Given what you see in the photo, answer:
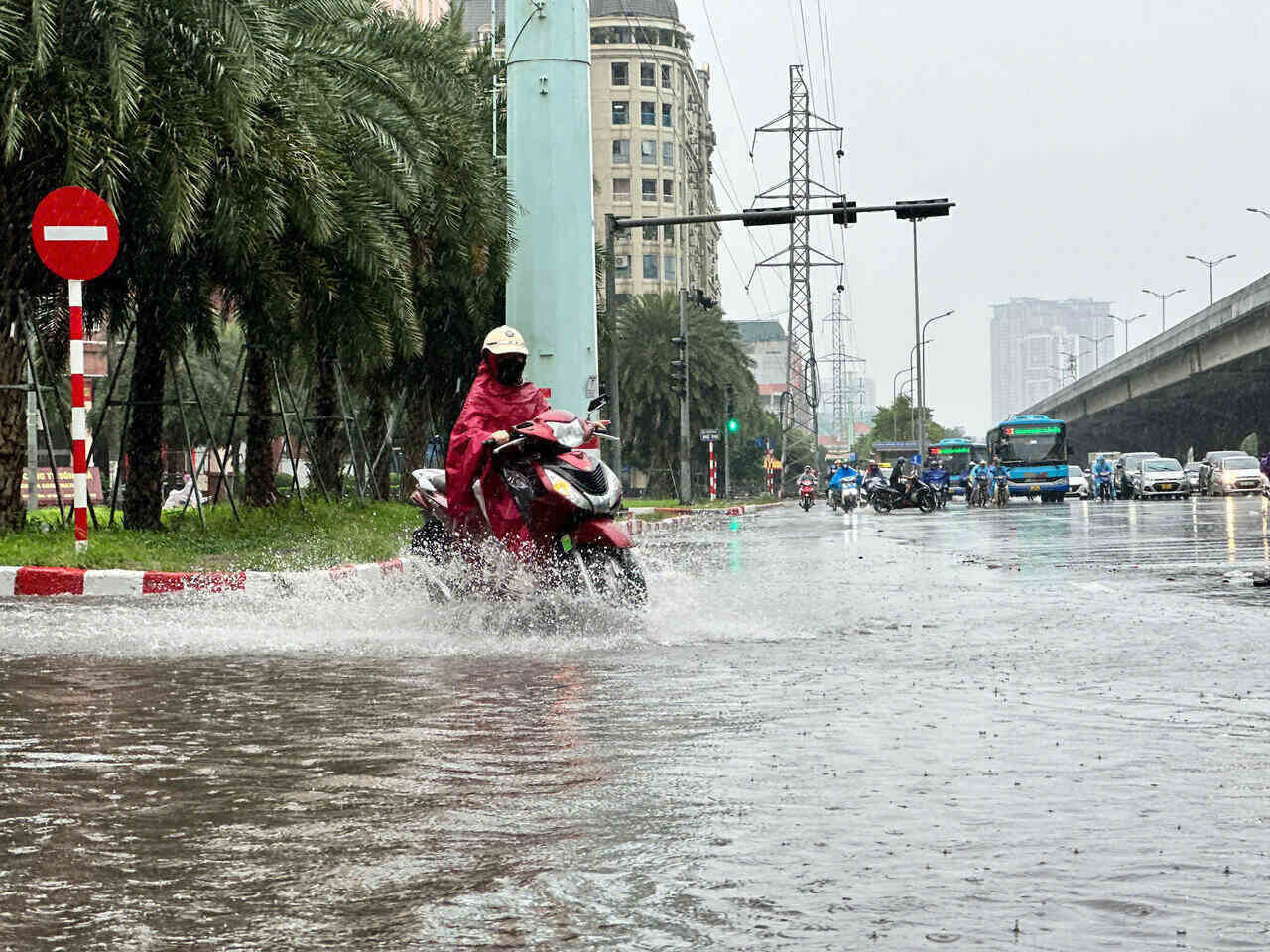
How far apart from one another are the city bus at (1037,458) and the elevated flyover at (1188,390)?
722 cm

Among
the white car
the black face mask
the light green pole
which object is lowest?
the white car

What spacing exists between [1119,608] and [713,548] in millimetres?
11343

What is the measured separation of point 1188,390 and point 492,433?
76.9 meters

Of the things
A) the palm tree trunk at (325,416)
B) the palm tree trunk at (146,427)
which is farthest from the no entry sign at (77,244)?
the palm tree trunk at (325,416)

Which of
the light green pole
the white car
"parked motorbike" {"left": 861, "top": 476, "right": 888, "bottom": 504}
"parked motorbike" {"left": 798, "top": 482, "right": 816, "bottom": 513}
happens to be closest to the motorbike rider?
the white car

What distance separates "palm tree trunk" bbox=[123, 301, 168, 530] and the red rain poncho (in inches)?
460

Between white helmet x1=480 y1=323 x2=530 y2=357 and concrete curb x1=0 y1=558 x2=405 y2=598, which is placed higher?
white helmet x1=480 y1=323 x2=530 y2=357

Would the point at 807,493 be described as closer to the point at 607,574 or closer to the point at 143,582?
the point at 143,582

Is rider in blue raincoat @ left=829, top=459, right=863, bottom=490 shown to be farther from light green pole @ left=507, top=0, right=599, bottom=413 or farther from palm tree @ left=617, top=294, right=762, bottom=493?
light green pole @ left=507, top=0, right=599, bottom=413

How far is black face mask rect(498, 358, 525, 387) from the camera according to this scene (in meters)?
10.2

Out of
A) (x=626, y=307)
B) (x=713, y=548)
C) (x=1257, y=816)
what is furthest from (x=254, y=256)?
(x=626, y=307)

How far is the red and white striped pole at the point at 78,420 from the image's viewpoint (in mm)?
14617

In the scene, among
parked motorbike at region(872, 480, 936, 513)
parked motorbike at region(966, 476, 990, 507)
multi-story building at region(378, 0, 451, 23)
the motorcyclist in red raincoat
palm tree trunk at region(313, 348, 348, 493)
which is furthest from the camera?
Result: multi-story building at region(378, 0, 451, 23)

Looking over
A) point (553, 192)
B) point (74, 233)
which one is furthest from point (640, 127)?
point (74, 233)
